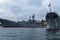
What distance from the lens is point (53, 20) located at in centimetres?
13862

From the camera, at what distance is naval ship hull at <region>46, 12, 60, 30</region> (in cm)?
13500

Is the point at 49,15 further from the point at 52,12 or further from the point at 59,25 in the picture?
the point at 59,25

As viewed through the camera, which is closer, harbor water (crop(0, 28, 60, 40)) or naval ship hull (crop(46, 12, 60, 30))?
harbor water (crop(0, 28, 60, 40))

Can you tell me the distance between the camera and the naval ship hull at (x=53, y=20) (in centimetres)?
13500

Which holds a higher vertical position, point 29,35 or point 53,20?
point 53,20

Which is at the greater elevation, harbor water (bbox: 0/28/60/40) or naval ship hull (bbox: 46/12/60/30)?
naval ship hull (bbox: 46/12/60/30)

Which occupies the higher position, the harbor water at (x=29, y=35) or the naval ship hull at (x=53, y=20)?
the naval ship hull at (x=53, y=20)

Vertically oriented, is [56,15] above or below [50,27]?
above

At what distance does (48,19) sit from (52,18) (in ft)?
11.7

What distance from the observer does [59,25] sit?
144 meters

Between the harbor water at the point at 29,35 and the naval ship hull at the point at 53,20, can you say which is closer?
the harbor water at the point at 29,35

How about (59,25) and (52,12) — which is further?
(59,25)

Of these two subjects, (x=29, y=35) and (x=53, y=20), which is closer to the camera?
(x=29, y=35)

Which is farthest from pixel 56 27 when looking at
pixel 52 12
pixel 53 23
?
pixel 52 12
